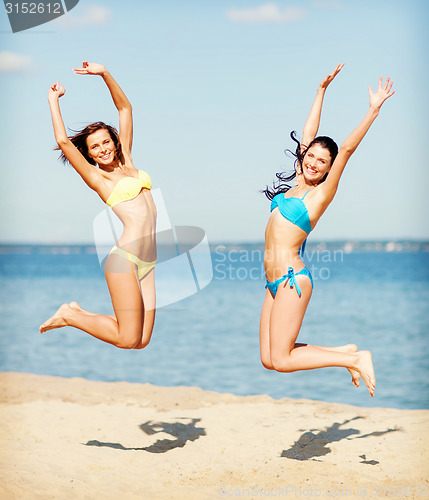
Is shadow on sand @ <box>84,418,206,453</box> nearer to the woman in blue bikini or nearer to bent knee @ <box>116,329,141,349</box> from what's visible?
bent knee @ <box>116,329,141,349</box>

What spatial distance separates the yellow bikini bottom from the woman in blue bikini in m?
1.04

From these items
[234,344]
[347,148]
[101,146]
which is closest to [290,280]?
[347,148]

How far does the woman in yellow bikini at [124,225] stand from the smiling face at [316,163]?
1.38m

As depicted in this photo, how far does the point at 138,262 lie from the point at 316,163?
171 cm

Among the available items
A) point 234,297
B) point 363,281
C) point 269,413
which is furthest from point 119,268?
point 363,281

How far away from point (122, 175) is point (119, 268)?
2.66 feet

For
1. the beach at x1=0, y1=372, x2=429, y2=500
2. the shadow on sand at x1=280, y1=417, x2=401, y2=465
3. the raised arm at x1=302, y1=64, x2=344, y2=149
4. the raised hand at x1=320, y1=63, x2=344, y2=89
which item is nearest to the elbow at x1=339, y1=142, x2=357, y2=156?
the raised arm at x1=302, y1=64, x2=344, y2=149

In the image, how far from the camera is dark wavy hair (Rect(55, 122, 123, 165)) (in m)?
5.77

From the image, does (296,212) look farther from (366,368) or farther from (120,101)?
(120,101)

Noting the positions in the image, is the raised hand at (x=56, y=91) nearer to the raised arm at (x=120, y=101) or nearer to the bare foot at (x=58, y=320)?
the raised arm at (x=120, y=101)

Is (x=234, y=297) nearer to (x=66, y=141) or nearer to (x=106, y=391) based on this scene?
(x=106, y=391)

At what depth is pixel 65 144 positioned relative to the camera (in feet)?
17.6

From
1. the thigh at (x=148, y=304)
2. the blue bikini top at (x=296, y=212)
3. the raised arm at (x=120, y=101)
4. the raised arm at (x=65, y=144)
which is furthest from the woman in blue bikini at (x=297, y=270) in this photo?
the raised arm at (x=65, y=144)

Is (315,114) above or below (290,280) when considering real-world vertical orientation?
above
